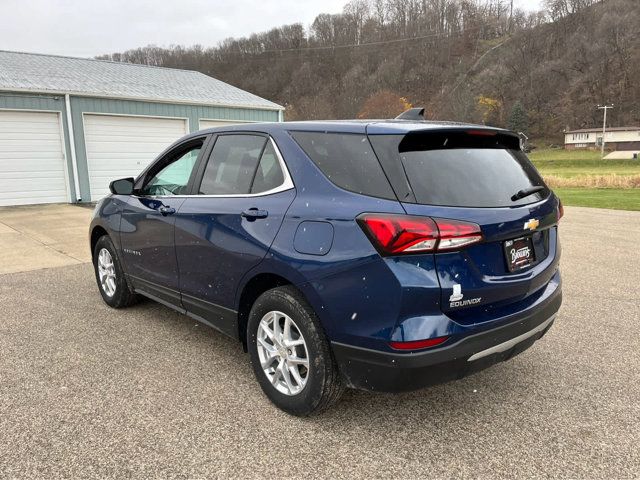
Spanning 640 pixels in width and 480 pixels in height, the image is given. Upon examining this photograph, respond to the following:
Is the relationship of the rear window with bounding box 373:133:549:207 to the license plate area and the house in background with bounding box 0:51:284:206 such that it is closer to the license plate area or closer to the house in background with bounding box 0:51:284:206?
the license plate area

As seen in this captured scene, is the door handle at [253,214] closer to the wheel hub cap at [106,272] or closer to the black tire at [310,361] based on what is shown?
the black tire at [310,361]

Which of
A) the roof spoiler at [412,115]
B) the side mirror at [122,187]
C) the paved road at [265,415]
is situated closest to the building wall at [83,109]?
the side mirror at [122,187]

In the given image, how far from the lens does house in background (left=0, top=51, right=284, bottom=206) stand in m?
13.5

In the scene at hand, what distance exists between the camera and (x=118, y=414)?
115 inches

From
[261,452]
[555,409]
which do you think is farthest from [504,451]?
[261,452]

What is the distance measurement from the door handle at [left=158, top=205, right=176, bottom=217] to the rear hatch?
1775 mm

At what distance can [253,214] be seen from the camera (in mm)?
2992

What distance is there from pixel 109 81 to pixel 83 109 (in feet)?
7.73

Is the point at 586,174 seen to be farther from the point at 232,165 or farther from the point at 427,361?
the point at 427,361

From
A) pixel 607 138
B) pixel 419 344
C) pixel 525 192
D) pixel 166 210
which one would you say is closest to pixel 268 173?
pixel 166 210

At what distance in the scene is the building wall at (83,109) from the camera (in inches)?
528

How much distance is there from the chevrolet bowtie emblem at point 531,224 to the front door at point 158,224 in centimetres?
234

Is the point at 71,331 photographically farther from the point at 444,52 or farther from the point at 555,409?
the point at 444,52

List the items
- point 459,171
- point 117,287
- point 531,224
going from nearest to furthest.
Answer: point 459,171 → point 531,224 → point 117,287
